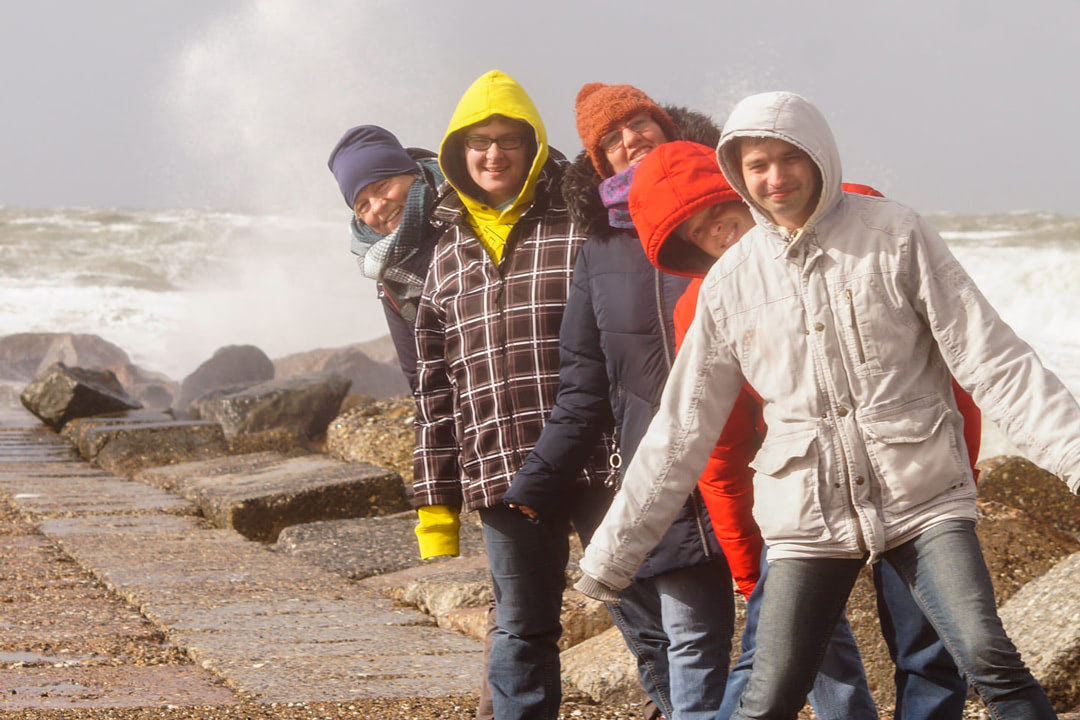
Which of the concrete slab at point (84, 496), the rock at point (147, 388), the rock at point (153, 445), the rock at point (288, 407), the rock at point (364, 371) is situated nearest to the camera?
the concrete slab at point (84, 496)

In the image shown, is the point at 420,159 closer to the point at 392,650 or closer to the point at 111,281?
the point at 392,650

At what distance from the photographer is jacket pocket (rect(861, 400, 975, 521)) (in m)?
2.12

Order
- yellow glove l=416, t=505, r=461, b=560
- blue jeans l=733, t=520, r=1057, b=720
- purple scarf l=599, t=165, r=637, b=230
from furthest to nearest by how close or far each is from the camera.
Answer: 1. yellow glove l=416, t=505, r=461, b=560
2. purple scarf l=599, t=165, r=637, b=230
3. blue jeans l=733, t=520, r=1057, b=720

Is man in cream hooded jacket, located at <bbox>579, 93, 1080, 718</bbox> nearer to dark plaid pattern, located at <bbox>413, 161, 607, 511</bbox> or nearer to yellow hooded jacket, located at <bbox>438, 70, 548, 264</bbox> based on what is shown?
dark plaid pattern, located at <bbox>413, 161, 607, 511</bbox>

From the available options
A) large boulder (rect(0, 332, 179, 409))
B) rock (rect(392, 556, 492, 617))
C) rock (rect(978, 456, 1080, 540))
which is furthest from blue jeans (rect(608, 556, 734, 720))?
large boulder (rect(0, 332, 179, 409))

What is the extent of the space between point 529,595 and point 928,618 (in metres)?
0.99

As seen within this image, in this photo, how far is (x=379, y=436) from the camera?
28.0 feet

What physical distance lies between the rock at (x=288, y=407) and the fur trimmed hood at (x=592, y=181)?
856 cm

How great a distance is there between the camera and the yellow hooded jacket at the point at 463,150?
115 inches

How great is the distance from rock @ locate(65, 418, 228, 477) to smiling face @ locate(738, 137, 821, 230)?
26.6 ft

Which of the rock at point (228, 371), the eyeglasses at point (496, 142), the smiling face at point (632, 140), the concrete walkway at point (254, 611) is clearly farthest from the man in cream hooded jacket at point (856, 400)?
the rock at point (228, 371)

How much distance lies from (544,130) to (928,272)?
111cm

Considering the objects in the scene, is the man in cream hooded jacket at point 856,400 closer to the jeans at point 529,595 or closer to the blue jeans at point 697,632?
the blue jeans at point 697,632

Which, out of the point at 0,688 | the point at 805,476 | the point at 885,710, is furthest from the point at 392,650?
the point at 805,476
